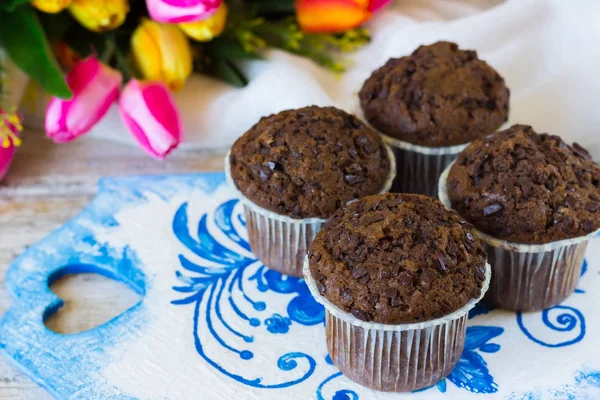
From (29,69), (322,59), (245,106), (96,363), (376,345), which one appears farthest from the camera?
(322,59)

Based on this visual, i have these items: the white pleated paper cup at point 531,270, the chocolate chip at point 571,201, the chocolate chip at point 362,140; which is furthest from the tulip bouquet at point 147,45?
the chocolate chip at point 571,201

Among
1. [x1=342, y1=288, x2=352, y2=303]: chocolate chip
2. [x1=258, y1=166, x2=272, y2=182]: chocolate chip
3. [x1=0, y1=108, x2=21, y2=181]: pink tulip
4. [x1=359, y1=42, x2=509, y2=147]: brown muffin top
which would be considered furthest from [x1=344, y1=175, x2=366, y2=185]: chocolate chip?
[x1=0, y1=108, x2=21, y2=181]: pink tulip

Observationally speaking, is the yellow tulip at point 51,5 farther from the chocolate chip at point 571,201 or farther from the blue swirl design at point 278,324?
the chocolate chip at point 571,201

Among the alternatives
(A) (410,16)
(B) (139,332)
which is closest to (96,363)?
(B) (139,332)

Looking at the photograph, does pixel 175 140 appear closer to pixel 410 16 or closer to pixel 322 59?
pixel 322 59

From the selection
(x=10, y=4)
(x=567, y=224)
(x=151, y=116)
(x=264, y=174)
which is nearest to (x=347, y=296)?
(x=264, y=174)
